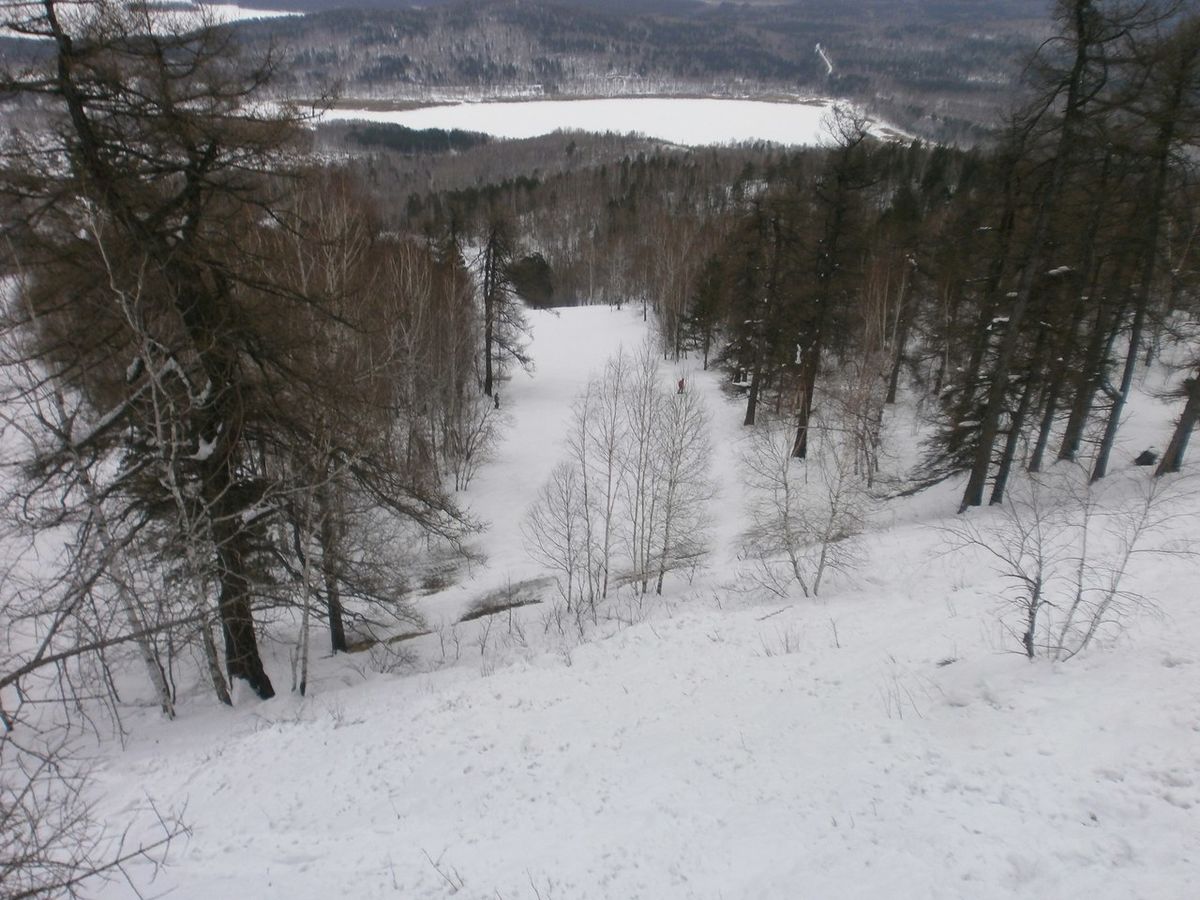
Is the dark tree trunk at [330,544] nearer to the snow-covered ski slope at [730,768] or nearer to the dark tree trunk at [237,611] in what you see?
the dark tree trunk at [237,611]

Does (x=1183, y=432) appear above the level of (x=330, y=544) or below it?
above

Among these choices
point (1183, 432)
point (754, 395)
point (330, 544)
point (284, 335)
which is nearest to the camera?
point (284, 335)

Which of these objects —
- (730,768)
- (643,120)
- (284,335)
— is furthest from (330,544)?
(643,120)

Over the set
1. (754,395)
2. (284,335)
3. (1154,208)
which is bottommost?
(754,395)

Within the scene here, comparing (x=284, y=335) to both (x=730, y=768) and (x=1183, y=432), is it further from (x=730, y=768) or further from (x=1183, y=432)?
(x=1183, y=432)

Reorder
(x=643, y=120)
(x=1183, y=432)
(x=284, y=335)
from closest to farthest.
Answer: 1. (x=284, y=335)
2. (x=1183, y=432)
3. (x=643, y=120)

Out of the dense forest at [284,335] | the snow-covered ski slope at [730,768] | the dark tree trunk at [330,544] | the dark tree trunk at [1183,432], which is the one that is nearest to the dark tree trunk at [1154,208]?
the dense forest at [284,335]

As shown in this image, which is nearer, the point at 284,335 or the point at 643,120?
the point at 284,335

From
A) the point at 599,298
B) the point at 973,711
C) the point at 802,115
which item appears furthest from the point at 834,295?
the point at 802,115
